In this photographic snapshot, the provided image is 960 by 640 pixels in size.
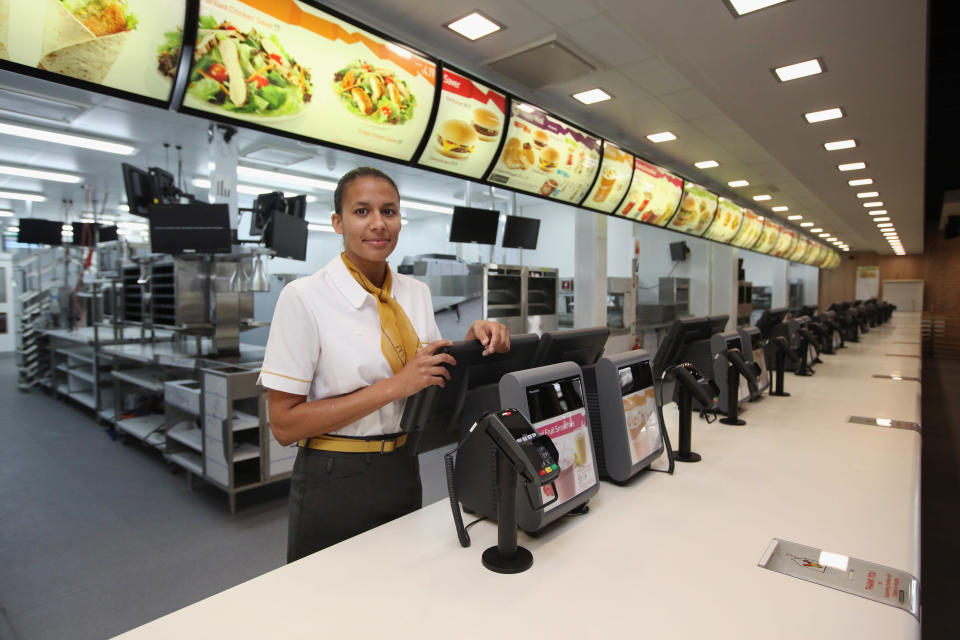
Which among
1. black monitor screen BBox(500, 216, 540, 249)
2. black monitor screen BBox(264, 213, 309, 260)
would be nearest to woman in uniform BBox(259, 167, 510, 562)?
black monitor screen BBox(264, 213, 309, 260)

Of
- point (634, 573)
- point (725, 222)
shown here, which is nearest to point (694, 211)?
point (725, 222)

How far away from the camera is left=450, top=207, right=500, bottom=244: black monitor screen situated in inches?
216

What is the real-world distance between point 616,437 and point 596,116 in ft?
11.7

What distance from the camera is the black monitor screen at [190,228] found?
12.3ft

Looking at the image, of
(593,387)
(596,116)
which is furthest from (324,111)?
(596,116)

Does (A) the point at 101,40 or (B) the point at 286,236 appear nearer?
(A) the point at 101,40

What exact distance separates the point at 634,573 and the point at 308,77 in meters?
2.34

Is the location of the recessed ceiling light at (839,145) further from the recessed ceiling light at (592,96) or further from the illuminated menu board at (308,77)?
the illuminated menu board at (308,77)

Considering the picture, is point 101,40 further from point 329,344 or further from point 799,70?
point 799,70

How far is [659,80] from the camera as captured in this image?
3.62 metres

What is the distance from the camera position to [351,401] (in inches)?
48.4

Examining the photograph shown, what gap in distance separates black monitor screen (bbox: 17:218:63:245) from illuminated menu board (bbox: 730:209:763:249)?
31.6ft

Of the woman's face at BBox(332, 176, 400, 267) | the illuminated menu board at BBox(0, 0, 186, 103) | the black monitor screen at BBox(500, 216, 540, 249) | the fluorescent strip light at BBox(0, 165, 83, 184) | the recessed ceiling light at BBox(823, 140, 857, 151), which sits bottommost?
the woman's face at BBox(332, 176, 400, 267)

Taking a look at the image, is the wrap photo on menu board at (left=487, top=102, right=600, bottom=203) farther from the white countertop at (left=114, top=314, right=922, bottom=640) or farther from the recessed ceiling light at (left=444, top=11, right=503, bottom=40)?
the white countertop at (left=114, top=314, right=922, bottom=640)
